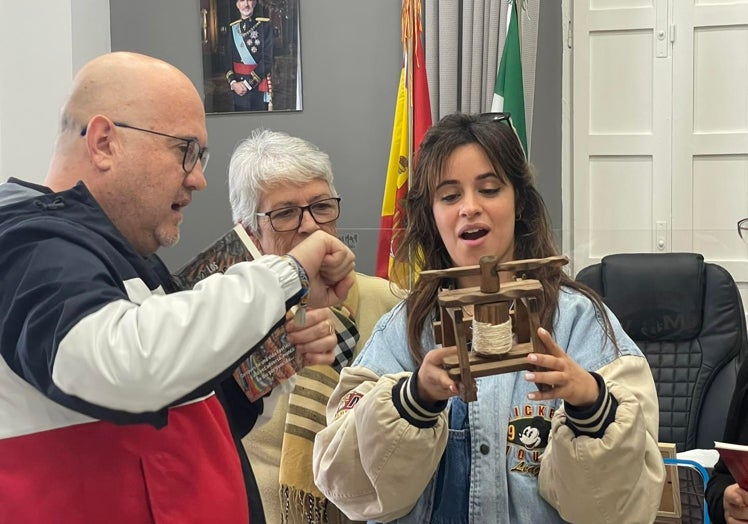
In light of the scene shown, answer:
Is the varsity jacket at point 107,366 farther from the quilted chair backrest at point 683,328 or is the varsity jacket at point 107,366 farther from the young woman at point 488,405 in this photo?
the quilted chair backrest at point 683,328

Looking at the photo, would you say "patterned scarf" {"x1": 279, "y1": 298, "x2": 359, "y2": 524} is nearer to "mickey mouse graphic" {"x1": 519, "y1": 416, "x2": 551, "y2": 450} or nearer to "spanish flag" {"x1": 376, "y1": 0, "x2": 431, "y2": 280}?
"mickey mouse graphic" {"x1": 519, "y1": 416, "x2": 551, "y2": 450}

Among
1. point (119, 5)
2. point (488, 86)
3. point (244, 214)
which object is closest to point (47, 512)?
point (244, 214)

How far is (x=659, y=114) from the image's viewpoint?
154 inches

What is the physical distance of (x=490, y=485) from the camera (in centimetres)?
142

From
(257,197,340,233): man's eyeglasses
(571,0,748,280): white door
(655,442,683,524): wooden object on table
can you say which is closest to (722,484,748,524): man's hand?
(655,442,683,524): wooden object on table

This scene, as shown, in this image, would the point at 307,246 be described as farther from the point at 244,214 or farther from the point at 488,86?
the point at 488,86

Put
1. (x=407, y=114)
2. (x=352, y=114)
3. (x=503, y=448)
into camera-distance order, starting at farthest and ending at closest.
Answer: (x=352, y=114)
(x=407, y=114)
(x=503, y=448)

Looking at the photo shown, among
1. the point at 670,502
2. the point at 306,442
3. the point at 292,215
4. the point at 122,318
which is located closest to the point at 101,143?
the point at 122,318

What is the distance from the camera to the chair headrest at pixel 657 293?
8.65 feet

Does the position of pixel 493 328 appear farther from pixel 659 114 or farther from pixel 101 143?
pixel 659 114

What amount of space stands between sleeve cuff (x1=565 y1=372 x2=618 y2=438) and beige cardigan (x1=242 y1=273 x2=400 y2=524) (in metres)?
0.88

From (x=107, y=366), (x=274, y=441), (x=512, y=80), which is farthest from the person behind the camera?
(x=512, y=80)

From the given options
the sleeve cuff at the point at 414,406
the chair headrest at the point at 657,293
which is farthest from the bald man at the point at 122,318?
the chair headrest at the point at 657,293

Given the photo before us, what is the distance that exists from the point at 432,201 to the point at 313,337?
17.8 inches
